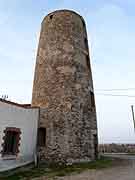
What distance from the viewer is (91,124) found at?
1560 centimetres

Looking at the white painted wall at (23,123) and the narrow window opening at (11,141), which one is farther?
the narrow window opening at (11,141)

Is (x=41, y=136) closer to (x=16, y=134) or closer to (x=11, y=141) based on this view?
(x=16, y=134)

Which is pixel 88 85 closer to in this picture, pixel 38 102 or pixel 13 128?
pixel 38 102

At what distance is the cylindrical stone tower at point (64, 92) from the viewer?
46.6 feet

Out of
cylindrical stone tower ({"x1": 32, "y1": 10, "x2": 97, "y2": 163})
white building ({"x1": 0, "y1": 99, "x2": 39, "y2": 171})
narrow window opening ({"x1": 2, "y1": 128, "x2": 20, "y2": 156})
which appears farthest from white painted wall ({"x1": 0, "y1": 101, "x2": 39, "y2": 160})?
cylindrical stone tower ({"x1": 32, "y1": 10, "x2": 97, "y2": 163})

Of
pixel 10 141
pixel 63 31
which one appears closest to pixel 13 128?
pixel 10 141

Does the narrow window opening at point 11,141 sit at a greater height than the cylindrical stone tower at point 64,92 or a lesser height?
lesser

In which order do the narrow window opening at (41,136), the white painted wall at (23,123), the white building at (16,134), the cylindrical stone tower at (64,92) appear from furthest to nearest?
the narrow window opening at (41,136) → the cylindrical stone tower at (64,92) → the white painted wall at (23,123) → the white building at (16,134)

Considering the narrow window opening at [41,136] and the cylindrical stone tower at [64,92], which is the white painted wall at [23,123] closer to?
the narrow window opening at [41,136]

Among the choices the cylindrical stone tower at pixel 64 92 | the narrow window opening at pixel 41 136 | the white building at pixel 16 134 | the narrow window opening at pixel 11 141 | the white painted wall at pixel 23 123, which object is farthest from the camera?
the narrow window opening at pixel 41 136

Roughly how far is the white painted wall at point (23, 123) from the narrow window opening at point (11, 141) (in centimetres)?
28

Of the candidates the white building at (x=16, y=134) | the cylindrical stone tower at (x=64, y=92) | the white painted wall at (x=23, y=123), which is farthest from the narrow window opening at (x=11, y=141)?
the cylindrical stone tower at (x=64, y=92)

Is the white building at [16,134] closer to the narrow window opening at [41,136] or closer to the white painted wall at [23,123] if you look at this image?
the white painted wall at [23,123]

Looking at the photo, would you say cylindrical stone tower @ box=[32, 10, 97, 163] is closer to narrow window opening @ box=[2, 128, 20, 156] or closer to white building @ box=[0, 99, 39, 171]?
white building @ box=[0, 99, 39, 171]
